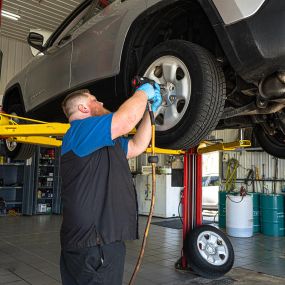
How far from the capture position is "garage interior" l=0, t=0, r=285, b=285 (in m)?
4.50

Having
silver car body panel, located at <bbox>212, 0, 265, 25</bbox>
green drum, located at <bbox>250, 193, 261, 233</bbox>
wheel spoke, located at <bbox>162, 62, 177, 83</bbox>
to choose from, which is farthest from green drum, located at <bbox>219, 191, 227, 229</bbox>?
silver car body panel, located at <bbox>212, 0, 265, 25</bbox>

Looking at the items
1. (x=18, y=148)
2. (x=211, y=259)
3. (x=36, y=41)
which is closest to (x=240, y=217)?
(x=211, y=259)

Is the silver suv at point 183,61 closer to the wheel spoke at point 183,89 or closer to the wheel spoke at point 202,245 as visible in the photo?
the wheel spoke at point 183,89

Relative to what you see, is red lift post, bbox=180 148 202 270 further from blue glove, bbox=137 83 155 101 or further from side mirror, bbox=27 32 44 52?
blue glove, bbox=137 83 155 101

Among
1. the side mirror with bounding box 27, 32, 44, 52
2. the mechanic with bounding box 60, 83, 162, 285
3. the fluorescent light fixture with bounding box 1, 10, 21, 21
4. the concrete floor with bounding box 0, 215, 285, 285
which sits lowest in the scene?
the concrete floor with bounding box 0, 215, 285, 285

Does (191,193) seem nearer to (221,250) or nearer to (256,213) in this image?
(221,250)

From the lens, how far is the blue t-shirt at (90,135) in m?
1.63

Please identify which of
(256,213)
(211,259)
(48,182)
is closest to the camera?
(211,259)

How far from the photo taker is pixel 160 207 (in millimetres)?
9781

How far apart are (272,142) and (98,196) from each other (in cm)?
227

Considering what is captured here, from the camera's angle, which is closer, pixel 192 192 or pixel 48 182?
pixel 192 192

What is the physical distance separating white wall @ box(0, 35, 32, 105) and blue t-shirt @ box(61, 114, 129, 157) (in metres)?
9.48

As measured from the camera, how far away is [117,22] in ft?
7.95

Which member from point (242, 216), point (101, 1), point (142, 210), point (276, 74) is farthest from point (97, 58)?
point (142, 210)
